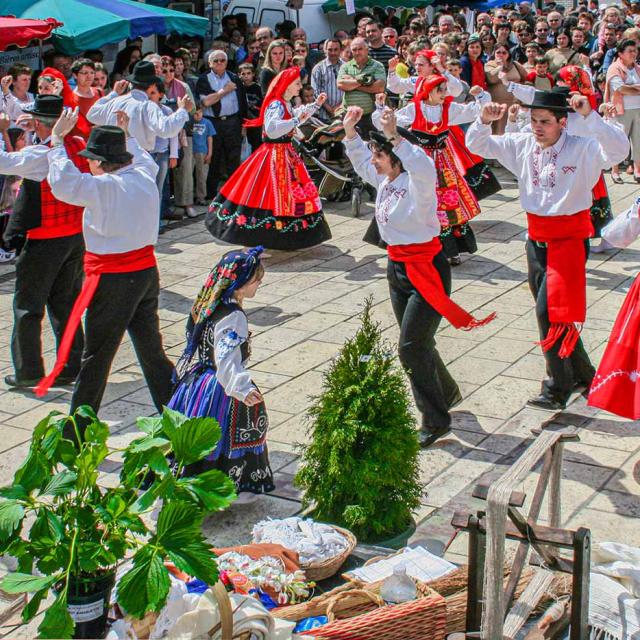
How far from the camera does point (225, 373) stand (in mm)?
5188

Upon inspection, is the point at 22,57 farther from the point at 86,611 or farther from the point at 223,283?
the point at 86,611

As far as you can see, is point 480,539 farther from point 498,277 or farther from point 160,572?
point 498,277

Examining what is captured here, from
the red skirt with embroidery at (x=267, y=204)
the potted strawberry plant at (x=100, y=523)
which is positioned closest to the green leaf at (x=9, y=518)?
the potted strawberry plant at (x=100, y=523)

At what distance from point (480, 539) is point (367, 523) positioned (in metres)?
1.20

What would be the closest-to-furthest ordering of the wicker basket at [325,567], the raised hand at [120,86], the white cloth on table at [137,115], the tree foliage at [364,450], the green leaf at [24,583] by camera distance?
the green leaf at [24,583] → the wicker basket at [325,567] → the tree foliage at [364,450] → the white cloth on table at [137,115] → the raised hand at [120,86]

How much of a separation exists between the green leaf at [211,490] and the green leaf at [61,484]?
329 mm

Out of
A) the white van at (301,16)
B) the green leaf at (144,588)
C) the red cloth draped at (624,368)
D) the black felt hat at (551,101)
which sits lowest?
the red cloth draped at (624,368)

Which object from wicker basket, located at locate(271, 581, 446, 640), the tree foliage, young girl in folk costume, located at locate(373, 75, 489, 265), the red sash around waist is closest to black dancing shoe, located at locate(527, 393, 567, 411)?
the tree foliage

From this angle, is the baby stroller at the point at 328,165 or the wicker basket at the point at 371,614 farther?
the baby stroller at the point at 328,165

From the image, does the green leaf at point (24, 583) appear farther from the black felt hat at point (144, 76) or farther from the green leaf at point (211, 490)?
the black felt hat at point (144, 76)

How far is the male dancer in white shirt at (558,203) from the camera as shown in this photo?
6.46 meters

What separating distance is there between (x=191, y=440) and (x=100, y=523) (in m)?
0.38

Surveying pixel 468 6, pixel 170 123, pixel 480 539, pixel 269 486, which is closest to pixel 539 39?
pixel 468 6

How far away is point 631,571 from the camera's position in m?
4.11
